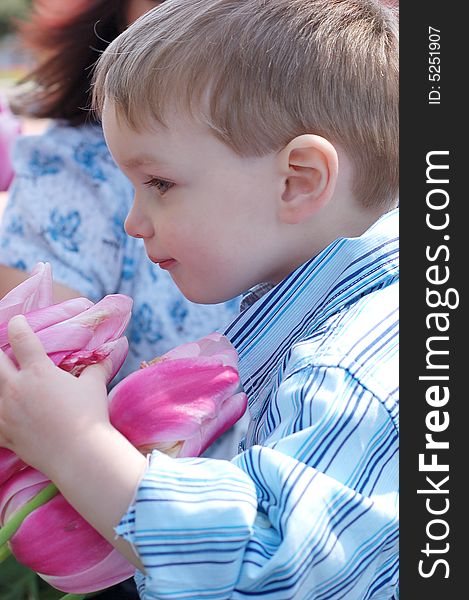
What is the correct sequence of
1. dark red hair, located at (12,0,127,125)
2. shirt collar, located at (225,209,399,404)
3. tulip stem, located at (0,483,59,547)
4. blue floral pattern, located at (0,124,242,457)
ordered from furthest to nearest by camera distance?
dark red hair, located at (12,0,127,125) < blue floral pattern, located at (0,124,242,457) < shirt collar, located at (225,209,399,404) < tulip stem, located at (0,483,59,547)

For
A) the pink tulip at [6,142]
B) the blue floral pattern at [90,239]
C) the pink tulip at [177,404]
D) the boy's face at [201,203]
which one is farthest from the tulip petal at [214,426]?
the pink tulip at [6,142]

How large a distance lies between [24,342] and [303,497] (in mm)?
214

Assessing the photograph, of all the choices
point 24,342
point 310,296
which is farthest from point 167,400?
point 310,296

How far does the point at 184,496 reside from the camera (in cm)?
63

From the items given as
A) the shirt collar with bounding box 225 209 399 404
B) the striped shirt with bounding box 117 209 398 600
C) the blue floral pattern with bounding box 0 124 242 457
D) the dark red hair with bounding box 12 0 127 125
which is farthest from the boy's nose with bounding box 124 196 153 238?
the dark red hair with bounding box 12 0 127 125

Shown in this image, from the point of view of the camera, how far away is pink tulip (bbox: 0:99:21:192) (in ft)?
5.08

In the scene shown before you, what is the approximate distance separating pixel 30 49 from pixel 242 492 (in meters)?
1.44

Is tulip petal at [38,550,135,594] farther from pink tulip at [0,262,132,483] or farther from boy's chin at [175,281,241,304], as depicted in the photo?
boy's chin at [175,281,241,304]

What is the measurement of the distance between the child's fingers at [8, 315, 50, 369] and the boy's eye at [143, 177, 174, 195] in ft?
0.81

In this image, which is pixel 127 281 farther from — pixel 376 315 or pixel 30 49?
pixel 376 315

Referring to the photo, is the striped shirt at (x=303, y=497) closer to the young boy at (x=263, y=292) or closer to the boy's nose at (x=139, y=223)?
the young boy at (x=263, y=292)

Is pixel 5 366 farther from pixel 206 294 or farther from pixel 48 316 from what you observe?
pixel 206 294

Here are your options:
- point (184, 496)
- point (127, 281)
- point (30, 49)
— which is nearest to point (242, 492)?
point (184, 496)

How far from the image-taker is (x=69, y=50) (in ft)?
5.72
